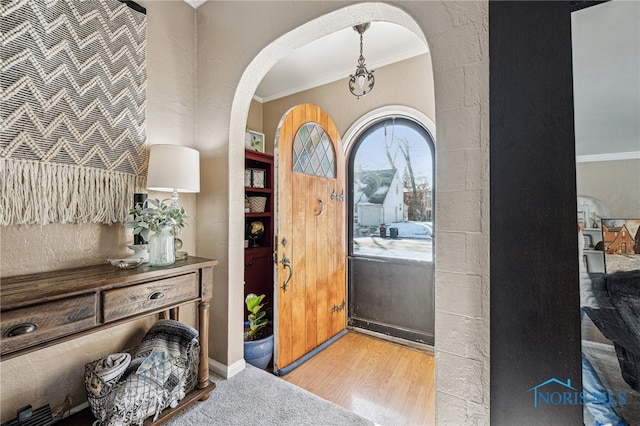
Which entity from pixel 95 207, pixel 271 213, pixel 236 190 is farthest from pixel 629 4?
pixel 271 213

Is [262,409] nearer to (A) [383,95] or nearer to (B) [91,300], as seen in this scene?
(B) [91,300]

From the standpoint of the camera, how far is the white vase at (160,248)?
1.43m

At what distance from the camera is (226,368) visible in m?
1.78

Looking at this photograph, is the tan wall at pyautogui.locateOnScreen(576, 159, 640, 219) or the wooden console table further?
the wooden console table

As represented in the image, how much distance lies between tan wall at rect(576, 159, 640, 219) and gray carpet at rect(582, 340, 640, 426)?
0.42 meters

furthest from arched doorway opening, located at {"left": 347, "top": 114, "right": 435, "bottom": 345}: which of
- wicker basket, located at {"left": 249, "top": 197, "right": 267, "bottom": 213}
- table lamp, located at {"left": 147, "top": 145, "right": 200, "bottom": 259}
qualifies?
table lamp, located at {"left": 147, "top": 145, "right": 200, "bottom": 259}

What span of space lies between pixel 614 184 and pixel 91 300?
1.92 m

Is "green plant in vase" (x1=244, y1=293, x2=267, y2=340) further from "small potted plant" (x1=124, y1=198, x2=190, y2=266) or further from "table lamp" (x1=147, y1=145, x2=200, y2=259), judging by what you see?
"table lamp" (x1=147, y1=145, x2=200, y2=259)

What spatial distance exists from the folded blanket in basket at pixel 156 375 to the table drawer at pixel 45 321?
0.33m

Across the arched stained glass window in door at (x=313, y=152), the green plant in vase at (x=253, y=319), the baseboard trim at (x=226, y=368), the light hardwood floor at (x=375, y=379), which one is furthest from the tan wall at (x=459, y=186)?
the green plant in vase at (x=253, y=319)

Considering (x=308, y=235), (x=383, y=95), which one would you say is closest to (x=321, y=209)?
(x=308, y=235)

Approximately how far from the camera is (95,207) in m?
1.46

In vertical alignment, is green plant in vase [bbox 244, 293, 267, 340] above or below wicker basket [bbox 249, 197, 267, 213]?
below

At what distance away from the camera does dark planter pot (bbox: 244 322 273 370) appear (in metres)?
2.00
